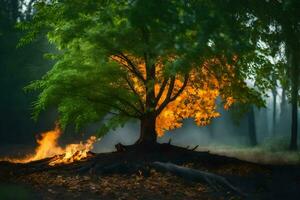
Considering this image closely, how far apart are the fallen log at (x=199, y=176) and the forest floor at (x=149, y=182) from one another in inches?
6.3

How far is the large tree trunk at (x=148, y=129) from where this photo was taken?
19406 millimetres

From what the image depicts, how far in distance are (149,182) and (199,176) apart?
64.1 inches

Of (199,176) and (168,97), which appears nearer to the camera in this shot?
(199,176)

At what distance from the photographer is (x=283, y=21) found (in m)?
12.2

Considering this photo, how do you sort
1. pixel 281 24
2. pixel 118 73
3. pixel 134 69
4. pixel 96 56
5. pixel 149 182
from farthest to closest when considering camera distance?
pixel 134 69
pixel 118 73
pixel 96 56
pixel 149 182
pixel 281 24

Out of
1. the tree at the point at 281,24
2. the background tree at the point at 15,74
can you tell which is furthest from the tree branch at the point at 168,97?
the background tree at the point at 15,74

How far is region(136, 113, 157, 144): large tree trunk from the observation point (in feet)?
63.7

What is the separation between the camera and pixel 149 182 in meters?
14.4

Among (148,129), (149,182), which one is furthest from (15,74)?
(149,182)

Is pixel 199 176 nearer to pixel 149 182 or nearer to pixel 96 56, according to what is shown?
pixel 149 182

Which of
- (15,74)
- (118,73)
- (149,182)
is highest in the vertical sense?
(15,74)

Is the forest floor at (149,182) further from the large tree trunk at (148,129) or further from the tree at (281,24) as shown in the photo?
the tree at (281,24)

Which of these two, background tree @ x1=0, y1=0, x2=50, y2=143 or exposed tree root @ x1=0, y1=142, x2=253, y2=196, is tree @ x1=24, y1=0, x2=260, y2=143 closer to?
exposed tree root @ x1=0, y1=142, x2=253, y2=196

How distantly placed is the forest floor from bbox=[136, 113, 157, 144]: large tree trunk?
139 centimetres
